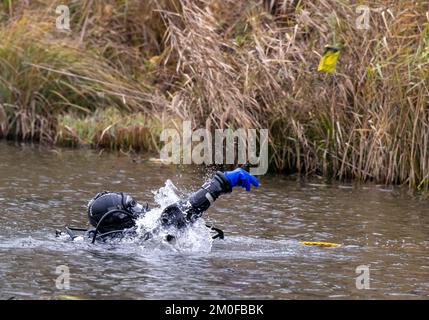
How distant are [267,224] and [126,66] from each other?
23.8ft

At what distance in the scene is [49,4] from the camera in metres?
17.2

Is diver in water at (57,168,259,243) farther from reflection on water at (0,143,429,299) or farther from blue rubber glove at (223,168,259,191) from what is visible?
reflection on water at (0,143,429,299)

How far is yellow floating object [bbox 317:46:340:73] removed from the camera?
12570 mm

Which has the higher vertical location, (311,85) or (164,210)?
(311,85)

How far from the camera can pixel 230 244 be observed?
9086 millimetres

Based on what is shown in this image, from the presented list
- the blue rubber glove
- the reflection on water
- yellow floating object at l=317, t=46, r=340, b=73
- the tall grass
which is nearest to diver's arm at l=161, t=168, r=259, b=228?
the blue rubber glove

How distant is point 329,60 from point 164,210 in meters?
4.88

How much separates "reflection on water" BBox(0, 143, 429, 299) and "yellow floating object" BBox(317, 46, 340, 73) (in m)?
1.40

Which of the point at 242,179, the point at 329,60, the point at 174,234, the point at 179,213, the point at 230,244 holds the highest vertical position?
the point at 329,60

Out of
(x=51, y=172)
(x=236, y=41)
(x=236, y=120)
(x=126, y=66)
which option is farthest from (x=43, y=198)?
(x=126, y=66)

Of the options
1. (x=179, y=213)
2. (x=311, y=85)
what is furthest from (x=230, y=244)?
(x=311, y=85)

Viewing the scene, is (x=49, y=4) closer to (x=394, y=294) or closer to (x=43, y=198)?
(x=43, y=198)

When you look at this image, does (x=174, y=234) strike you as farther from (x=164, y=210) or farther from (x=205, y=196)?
(x=205, y=196)

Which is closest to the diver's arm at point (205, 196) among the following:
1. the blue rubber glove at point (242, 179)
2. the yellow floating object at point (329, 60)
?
the blue rubber glove at point (242, 179)
